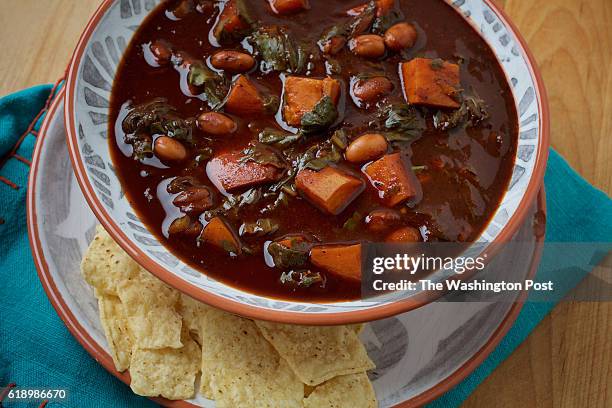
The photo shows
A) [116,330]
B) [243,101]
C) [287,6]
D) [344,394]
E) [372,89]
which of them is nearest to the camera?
[344,394]

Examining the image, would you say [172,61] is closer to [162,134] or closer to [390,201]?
[162,134]

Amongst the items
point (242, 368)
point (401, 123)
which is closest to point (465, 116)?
point (401, 123)

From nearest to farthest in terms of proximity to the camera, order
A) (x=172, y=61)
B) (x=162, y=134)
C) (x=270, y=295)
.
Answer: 1. (x=270, y=295)
2. (x=162, y=134)
3. (x=172, y=61)

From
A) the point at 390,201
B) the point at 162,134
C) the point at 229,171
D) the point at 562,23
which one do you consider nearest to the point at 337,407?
the point at 390,201

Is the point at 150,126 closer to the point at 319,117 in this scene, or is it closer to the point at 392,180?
the point at 319,117

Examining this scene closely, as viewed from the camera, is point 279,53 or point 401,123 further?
point 279,53

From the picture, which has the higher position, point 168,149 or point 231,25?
point 231,25

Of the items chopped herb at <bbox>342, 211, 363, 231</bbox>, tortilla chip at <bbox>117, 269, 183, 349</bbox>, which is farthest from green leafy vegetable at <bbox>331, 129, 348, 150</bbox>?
tortilla chip at <bbox>117, 269, 183, 349</bbox>

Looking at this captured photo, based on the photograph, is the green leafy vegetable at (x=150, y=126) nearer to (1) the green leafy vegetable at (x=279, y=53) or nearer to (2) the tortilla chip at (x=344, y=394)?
(1) the green leafy vegetable at (x=279, y=53)
